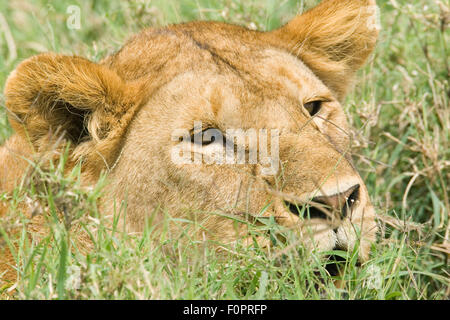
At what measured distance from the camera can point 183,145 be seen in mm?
3258

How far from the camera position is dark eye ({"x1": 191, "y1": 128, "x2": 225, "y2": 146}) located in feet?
10.6

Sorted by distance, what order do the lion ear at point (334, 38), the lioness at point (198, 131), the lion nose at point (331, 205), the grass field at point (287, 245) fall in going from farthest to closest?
1. the lion ear at point (334, 38)
2. the lioness at point (198, 131)
3. the lion nose at point (331, 205)
4. the grass field at point (287, 245)

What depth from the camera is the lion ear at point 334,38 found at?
3879 mm

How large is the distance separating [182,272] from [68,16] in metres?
3.80

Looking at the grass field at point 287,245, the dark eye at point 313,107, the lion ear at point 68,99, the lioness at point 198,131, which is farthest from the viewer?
the dark eye at point 313,107

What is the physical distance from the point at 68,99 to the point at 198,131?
638 mm

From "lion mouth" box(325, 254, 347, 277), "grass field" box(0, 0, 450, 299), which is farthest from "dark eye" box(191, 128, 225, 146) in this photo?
"lion mouth" box(325, 254, 347, 277)

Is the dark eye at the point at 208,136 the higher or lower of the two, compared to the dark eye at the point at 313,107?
lower

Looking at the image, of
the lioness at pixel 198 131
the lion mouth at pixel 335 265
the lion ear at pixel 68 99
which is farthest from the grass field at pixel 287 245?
the lion ear at pixel 68 99

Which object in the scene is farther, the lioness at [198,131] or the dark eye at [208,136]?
the dark eye at [208,136]

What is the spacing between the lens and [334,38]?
13.1ft

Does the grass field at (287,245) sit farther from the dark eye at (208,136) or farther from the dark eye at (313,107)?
the dark eye at (208,136)

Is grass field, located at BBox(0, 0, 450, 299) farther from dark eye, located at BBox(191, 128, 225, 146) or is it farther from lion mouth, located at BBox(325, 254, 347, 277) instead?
dark eye, located at BBox(191, 128, 225, 146)

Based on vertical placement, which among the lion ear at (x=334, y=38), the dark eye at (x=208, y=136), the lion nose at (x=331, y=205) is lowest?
the lion nose at (x=331, y=205)
